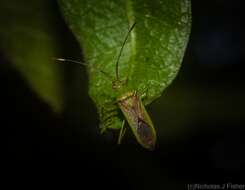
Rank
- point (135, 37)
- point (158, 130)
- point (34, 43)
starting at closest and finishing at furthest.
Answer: point (135, 37)
point (34, 43)
point (158, 130)

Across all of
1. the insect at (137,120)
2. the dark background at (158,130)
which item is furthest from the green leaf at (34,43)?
the dark background at (158,130)

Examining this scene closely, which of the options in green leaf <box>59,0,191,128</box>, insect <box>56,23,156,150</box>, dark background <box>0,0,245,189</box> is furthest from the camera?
dark background <box>0,0,245,189</box>

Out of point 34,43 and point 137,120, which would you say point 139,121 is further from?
point 34,43

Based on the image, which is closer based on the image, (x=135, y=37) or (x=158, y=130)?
(x=135, y=37)

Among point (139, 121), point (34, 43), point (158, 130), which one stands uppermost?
point (34, 43)

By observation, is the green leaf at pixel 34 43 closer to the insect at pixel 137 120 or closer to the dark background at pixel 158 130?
the insect at pixel 137 120

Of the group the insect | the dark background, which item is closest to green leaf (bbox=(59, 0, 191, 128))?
the insect

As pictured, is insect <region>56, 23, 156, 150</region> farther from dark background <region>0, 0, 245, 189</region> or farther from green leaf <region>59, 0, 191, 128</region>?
green leaf <region>59, 0, 191, 128</region>

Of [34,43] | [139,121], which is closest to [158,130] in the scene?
[139,121]

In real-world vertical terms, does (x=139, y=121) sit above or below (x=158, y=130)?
above
